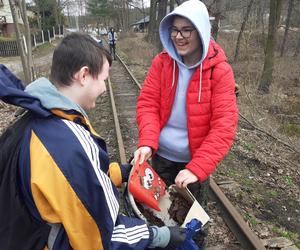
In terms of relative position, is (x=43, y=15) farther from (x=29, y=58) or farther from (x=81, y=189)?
(x=81, y=189)

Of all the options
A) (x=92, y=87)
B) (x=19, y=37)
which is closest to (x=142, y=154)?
(x=92, y=87)

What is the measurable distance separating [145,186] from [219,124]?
621 mm

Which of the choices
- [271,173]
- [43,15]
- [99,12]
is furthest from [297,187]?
[99,12]

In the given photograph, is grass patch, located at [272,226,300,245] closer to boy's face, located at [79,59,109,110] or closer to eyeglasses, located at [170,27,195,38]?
eyeglasses, located at [170,27,195,38]

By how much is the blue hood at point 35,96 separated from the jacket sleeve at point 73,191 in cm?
12

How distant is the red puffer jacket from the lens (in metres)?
2.26

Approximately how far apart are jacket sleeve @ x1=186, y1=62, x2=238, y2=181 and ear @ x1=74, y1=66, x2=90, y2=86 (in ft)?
2.96

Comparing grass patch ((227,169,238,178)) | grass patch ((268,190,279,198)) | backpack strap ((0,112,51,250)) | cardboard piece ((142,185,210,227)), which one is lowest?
grass patch ((268,190,279,198))

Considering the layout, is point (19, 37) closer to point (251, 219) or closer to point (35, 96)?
point (251, 219)

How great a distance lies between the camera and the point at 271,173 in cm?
548

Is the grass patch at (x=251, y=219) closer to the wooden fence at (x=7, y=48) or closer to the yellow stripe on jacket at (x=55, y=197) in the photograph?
the yellow stripe on jacket at (x=55, y=197)

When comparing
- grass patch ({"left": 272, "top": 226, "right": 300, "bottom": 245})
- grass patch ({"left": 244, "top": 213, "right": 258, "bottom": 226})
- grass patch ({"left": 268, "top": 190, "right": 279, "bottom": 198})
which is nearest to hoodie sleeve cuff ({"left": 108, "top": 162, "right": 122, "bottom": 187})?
grass patch ({"left": 244, "top": 213, "right": 258, "bottom": 226})

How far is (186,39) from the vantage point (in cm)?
235

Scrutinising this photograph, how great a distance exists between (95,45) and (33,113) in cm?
45
